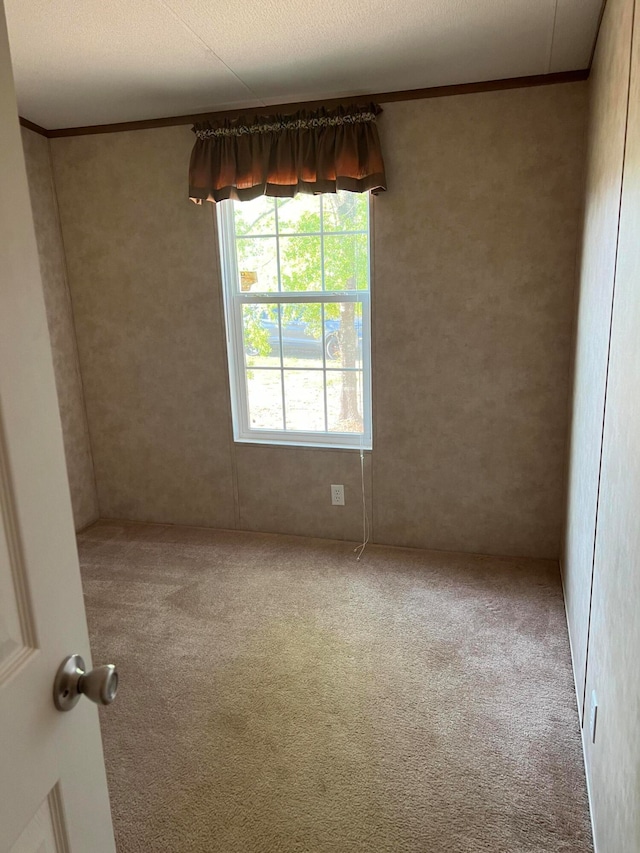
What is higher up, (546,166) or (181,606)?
(546,166)

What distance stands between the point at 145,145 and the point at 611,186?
245 cm

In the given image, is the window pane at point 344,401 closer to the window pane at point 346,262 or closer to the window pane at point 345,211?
the window pane at point 346,262

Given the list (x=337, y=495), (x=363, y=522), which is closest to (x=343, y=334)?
(x=337, y=495)

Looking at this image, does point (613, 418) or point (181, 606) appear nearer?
point (613, 418)

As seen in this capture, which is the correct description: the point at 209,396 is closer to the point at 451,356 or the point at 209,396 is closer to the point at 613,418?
the point at 451,356

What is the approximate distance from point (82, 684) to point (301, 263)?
272cm

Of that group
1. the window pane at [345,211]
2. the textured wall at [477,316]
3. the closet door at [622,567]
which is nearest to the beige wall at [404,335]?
the textured wall at [477,316]

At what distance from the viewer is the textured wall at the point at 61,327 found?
3.30 meters

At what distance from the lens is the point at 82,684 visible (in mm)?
805

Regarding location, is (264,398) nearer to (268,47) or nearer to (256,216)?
(256,216)

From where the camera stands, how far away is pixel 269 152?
2998mm

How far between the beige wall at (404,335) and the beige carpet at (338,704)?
37 cm

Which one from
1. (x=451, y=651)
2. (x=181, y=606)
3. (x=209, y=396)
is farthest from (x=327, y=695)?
(x=209, y=396)

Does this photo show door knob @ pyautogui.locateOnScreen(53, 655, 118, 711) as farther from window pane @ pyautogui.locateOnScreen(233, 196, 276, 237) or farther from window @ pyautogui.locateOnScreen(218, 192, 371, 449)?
window pane @ pyautogui.locateOnScreen(233, 196, 276, 237)
